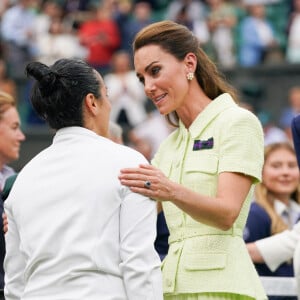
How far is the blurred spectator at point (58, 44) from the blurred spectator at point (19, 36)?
34 cm

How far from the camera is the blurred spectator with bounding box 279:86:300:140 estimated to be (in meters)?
15.4

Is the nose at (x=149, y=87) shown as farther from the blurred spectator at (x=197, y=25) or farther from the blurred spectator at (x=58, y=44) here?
the blurred spectator at (x=58, y=44)

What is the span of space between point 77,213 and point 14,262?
41 centimetres

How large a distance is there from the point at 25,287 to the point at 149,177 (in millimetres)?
606

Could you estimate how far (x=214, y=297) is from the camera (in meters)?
4.59

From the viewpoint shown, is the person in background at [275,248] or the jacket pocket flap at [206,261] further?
the person in background at [275,248]

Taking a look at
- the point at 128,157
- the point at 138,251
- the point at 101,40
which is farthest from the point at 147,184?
the point at 101,40

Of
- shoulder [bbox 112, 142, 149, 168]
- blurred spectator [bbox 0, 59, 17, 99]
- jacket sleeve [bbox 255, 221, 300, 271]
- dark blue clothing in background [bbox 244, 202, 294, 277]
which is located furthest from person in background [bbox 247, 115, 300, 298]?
blurred spectator [bbox 0, 59, 17, 99]

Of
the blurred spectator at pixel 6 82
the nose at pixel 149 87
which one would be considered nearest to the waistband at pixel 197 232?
the nose at pixel 149 87

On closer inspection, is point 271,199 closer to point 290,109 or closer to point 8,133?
point 8,133

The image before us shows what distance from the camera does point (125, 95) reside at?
16.2 m

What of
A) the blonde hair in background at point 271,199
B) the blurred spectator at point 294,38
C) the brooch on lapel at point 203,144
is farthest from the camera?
the blurred spectator at point 294,38

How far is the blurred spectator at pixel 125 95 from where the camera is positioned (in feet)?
52.9

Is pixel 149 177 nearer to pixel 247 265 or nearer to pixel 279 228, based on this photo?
pixel 247 265
